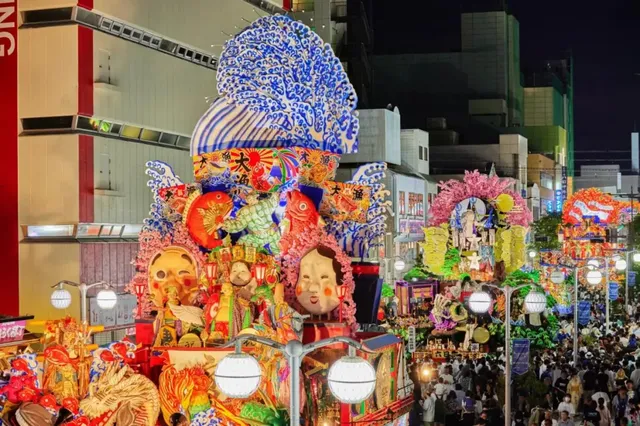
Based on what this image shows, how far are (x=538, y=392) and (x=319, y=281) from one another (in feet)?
27.7

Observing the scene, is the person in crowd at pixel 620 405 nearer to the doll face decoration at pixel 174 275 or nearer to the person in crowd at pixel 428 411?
the person in crowd at pixel 428 411

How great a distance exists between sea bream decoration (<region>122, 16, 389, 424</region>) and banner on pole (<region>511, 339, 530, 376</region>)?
410 cm

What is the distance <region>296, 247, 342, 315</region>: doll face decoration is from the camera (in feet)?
67.1

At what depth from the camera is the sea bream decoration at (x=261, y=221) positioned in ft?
62.4

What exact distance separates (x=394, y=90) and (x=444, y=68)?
425cm

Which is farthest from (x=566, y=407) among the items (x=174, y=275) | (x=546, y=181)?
(x=546, y=181)

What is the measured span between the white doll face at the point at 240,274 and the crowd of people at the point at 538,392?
5.19 m

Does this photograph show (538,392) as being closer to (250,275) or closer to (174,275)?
(250,275)

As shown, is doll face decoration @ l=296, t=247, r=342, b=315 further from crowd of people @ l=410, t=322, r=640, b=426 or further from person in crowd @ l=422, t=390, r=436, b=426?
person in crowd @ l=422, t=390, r=436, b=426

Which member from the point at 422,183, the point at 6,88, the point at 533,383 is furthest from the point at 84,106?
the point at 422,183

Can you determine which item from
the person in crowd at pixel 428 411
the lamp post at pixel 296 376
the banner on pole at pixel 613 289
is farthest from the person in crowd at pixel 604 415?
the banner on pole at pixel 613 289

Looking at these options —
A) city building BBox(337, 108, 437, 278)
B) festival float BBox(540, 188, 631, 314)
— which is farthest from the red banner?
festival float BBox(540, 188, 631, 314)

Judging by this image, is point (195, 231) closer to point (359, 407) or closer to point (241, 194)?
point (241, 194)

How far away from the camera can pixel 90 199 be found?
32844 millimetres
